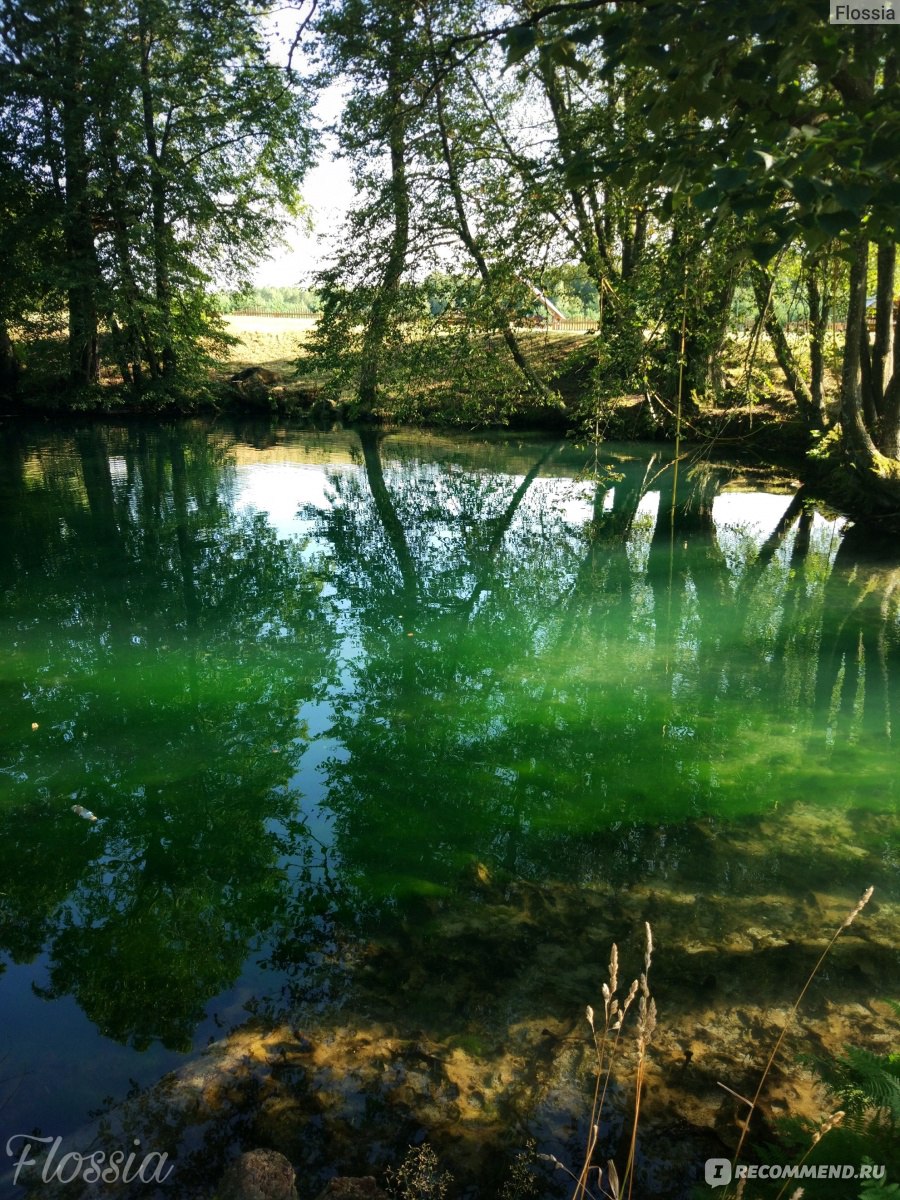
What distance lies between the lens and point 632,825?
4.31 m

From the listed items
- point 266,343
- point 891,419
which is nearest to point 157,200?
point 266,343

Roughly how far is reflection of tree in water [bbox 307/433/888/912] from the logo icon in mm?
1550

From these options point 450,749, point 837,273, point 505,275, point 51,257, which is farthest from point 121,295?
point 450,749

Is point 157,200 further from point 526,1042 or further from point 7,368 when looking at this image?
point 526,1042

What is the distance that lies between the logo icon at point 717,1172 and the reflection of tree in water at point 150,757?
181 centimetres

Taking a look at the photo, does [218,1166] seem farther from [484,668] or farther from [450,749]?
[484,668]

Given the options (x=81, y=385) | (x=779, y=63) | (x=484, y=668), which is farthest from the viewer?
(x=81, y=385)

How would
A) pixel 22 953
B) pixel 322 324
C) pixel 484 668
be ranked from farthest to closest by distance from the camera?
pixel 322 324
pixel 484 668
pixel 22 953

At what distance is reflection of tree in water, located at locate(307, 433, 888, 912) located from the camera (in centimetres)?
423

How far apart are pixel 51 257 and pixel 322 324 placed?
1262 cm

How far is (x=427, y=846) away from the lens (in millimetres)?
4090

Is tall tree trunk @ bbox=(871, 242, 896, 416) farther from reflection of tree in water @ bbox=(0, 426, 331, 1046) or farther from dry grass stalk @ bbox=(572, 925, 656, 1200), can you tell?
dry grass stalk @ bbox=(572, 925, 656, 1200)

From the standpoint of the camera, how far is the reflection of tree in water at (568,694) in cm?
423

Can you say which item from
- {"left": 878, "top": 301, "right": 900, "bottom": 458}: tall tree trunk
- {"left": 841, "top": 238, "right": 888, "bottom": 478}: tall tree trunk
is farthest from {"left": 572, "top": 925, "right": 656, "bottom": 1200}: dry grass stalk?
{"left": 878, "top": 301, "right": 900, "bottom": 458}: tall tree trunk
